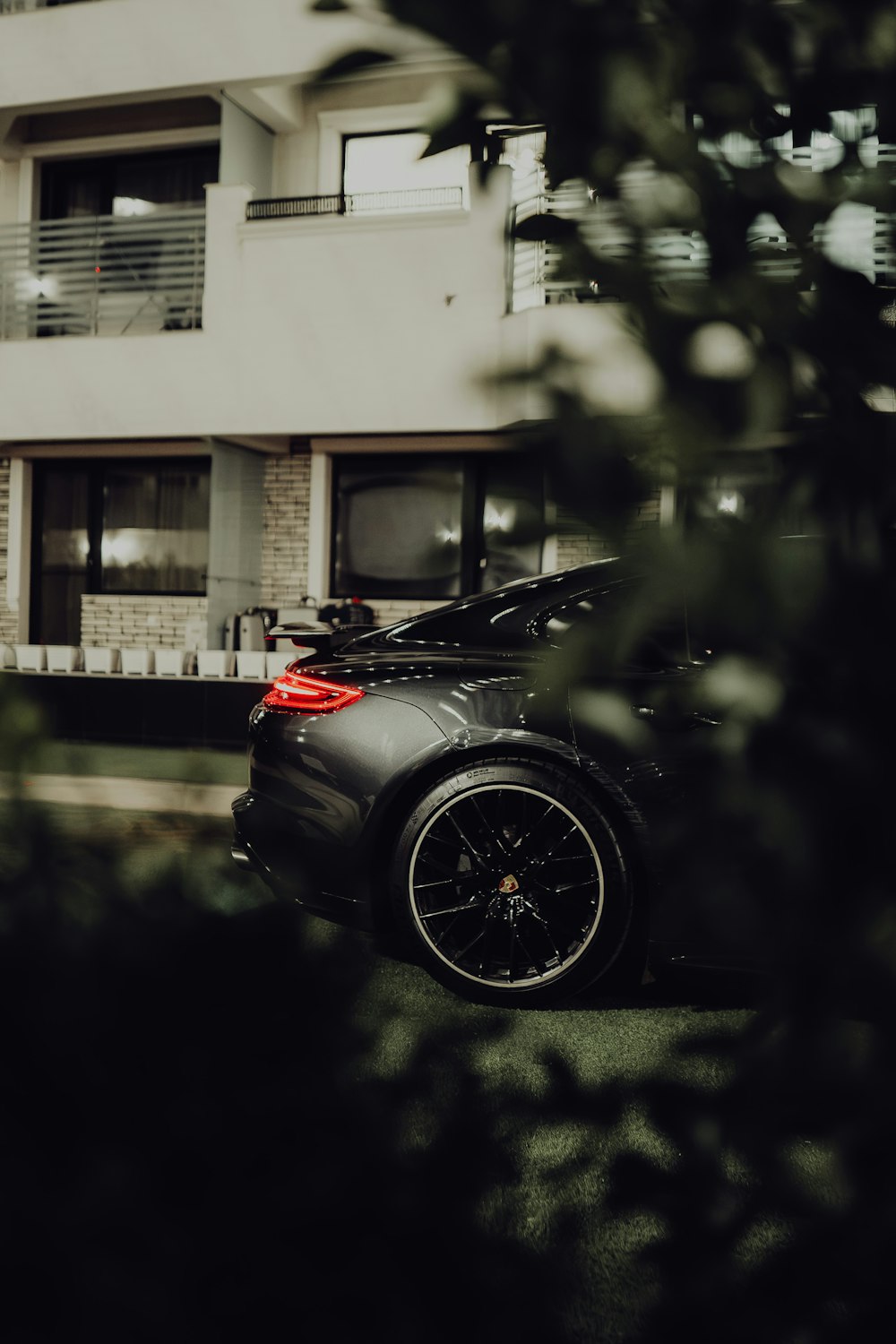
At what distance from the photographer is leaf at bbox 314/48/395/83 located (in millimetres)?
716

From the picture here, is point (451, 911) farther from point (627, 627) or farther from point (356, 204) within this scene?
point (356, 204)

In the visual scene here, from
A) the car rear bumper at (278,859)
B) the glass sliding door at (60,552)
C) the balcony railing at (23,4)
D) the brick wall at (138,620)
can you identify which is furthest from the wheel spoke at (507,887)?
the balcony railing at (23,4)

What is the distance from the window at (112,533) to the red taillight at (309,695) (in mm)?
8627

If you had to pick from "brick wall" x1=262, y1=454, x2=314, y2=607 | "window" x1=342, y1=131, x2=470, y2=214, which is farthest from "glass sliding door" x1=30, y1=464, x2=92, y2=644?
"window" x1=342, y1=131, x2=470, y2=214

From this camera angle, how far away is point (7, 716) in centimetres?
74

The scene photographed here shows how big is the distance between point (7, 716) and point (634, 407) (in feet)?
1.51

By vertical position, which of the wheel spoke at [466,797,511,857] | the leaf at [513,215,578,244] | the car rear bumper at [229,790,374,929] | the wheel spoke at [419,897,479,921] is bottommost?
the wheel spoke at [419,897,479,921]

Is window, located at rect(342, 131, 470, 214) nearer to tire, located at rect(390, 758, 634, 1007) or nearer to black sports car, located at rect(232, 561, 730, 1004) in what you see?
black sports car, located at rect(232, 561, 730, 1004)

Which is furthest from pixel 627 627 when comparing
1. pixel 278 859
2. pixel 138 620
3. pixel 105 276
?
pixel 105 276

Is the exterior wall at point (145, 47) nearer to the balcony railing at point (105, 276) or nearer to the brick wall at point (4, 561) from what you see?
the balcony railing at point (105, 276)

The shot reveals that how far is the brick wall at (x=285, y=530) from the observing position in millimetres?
11766

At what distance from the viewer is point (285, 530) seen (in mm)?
11820

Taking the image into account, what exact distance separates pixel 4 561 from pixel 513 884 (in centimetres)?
1102

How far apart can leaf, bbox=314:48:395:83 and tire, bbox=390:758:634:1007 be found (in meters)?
2.76
